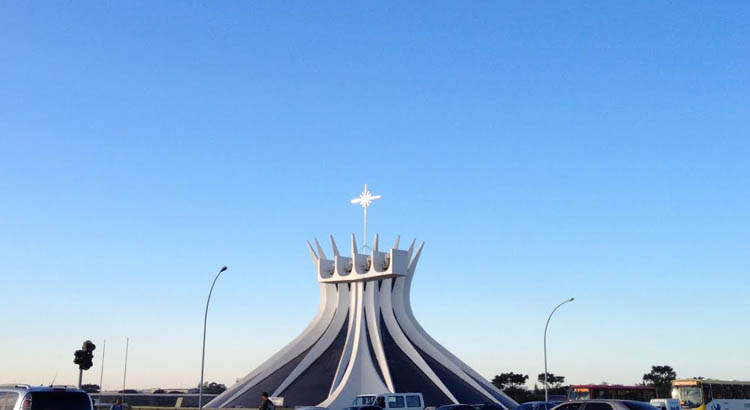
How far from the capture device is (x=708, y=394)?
4366 centimetres

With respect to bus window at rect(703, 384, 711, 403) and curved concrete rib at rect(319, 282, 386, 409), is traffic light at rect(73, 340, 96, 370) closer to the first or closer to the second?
curved concrete rib at rect(319, 282, 386, 409)

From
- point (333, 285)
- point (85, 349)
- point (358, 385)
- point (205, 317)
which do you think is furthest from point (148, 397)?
point (85, 349)

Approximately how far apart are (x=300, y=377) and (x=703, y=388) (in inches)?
1077

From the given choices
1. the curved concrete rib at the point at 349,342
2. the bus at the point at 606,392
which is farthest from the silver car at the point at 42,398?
the curved concrete rib at the point at 349,342

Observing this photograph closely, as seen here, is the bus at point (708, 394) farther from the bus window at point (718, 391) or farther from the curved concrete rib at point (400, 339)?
the curved concrete rib at point (400, 339)

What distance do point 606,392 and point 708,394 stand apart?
18.5ft

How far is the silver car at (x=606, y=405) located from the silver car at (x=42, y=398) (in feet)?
32.4

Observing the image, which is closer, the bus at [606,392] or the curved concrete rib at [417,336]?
the bus at [606,392]

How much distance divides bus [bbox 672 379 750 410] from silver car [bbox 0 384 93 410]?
1484 inches

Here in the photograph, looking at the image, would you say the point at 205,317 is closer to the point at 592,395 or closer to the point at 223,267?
the point at 223,267

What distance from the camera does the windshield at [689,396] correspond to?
43594mm

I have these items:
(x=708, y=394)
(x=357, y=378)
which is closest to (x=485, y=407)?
(x=708, y=394)

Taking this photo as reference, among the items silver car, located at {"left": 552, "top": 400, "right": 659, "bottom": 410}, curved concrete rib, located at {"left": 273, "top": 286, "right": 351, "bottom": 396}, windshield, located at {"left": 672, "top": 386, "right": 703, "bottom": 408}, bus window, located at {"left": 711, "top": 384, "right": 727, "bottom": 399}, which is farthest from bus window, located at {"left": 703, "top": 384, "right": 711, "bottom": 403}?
silver car, located at {"left": 552, "top": 400, "right": 659, "bottom": 410}

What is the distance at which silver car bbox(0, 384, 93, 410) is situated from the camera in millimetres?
14266
